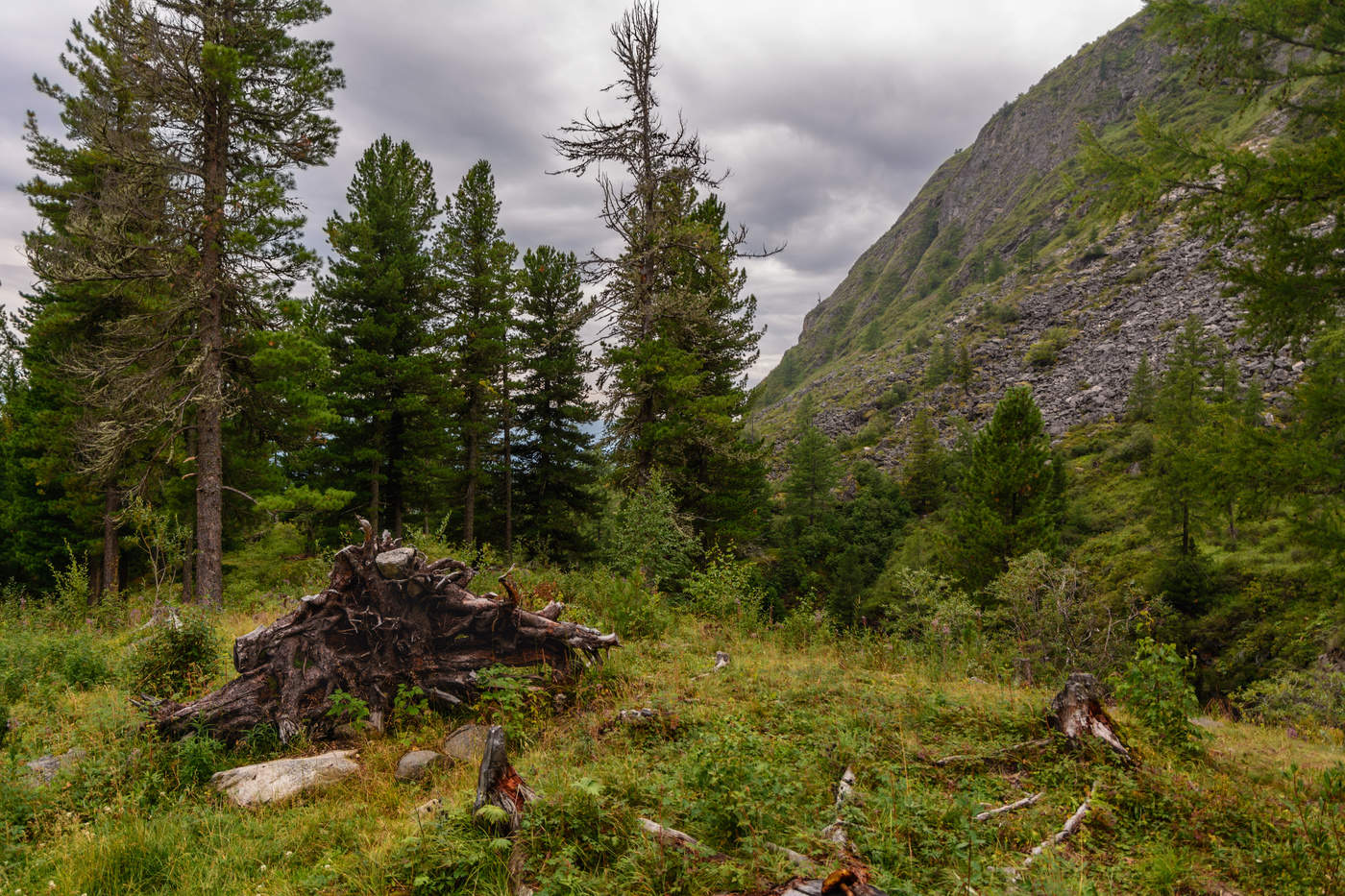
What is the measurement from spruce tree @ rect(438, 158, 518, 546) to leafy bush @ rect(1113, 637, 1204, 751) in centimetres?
2071

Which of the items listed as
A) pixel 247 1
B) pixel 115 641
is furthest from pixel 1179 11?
pixel 115 641

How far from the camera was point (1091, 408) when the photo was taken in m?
55.3

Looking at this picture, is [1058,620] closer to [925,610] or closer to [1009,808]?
[925,610]

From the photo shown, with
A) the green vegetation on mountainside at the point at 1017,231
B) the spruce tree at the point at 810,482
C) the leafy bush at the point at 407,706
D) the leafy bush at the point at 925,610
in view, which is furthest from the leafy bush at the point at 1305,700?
the green vegetation on mountainside at the point at 1017,231

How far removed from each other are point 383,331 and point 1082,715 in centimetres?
1942

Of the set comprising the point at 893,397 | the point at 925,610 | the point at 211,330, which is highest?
the point at 893,397

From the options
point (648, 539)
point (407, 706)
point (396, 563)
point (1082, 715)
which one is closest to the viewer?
point (1082, 715)

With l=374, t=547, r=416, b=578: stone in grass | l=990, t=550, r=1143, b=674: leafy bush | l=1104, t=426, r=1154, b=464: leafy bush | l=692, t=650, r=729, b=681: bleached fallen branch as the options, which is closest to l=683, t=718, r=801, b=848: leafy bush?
l=692, t=650, r=729, b=681: bleached fallen branch

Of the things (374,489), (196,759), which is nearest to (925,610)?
(374,489)

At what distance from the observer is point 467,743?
5105 mm

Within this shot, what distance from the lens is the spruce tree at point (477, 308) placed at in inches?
854

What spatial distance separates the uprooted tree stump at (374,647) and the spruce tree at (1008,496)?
2109cm

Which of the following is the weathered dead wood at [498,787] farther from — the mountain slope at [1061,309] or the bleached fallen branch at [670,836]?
the mountain slope at [1061,309]

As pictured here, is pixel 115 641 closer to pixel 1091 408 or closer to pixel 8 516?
pixel 8 516
